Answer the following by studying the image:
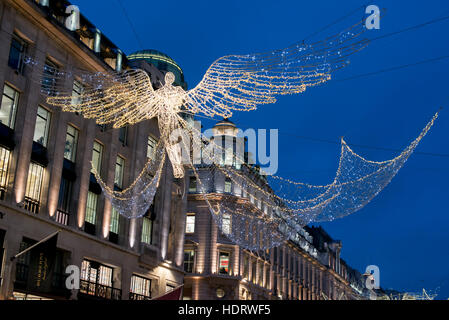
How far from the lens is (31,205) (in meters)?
25.6

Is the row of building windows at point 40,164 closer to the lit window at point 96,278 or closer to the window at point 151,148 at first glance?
the lit window at point 96,278

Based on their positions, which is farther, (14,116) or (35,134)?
(35,134)

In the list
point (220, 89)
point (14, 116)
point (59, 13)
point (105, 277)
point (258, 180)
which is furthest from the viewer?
point (258, 180)

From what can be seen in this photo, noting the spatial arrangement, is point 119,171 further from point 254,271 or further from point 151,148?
point 254,271

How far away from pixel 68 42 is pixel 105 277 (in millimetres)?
13159

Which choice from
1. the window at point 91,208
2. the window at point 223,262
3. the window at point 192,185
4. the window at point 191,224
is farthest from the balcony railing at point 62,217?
the window at point 192,185

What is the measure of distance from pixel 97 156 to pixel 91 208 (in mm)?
3174

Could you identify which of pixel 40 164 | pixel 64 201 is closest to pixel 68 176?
pixel 64 201
